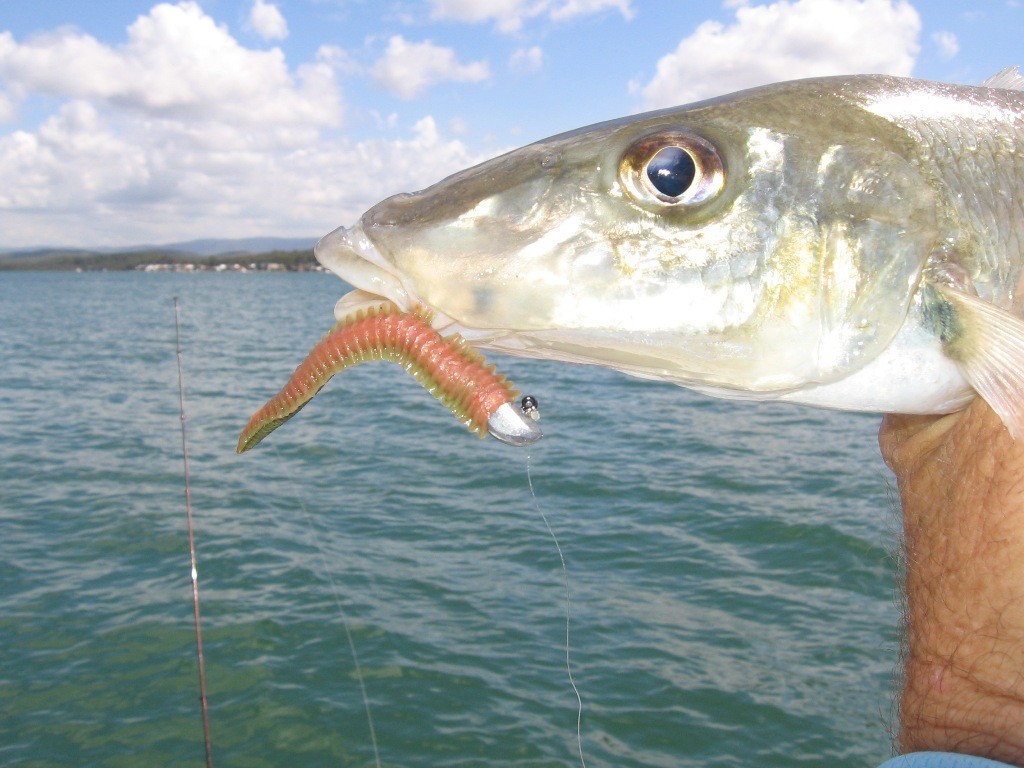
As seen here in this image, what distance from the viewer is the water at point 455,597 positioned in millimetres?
6836

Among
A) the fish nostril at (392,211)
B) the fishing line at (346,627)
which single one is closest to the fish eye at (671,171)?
the fish nostril at (392,211)

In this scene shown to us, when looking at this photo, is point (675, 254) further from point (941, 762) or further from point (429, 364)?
point (941, 762)

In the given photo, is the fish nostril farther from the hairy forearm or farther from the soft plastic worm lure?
the hairy forearm

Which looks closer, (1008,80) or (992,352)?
(992,352)

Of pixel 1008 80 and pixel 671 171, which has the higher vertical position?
pixel 1008 80

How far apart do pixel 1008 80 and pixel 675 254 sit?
1431mm

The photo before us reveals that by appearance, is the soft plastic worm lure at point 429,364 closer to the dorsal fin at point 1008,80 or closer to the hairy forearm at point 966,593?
the hairy forearm at point 966,593

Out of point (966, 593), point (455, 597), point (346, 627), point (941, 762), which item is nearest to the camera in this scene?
point (941, 762)

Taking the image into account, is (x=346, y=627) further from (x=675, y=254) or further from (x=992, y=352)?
(x=992, y=352)

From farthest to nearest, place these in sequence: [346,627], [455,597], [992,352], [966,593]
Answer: [455,597] < [346,627] < [966,593] < [992,352]

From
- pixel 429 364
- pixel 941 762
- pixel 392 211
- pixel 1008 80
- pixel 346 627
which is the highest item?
pixel 1008 80

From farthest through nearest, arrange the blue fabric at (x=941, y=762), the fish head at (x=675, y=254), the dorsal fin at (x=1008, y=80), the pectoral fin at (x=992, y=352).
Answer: the dorsal fin at (x=1008, y=80) → the fish head at (x=675, y=254) → the pectoral fin at (x=992, y=352) → the blue fabric at (x=941, y=762)

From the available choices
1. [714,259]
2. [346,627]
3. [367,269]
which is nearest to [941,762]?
[714,259]

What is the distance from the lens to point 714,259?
193 centimetres
